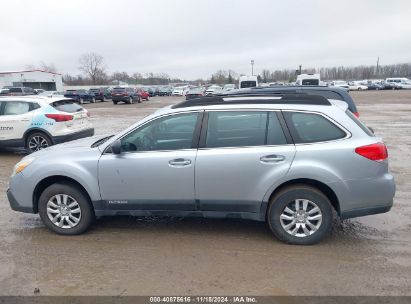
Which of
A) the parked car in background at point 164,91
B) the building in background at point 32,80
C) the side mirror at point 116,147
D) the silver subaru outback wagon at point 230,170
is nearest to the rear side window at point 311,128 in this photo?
the silver subaru outback wagon at point 230,170

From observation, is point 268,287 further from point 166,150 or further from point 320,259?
point 166,150

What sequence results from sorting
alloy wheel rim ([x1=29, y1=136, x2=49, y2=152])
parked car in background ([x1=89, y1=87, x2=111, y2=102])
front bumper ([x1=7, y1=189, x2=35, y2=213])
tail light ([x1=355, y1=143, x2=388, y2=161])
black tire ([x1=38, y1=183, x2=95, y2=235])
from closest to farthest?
1. tail light ([x1=355, y1=143, x2=388, y2=161])
2. black tire ([x1=38, y1=183, x2=95, y2=235])
3. front bumper ([x1=7, y1=189, x2=35, y2=213])
4. alloy wheel rim ([x1=29, y1=136, x2=49, y2=152])
5. parked car in background ([x1=89, y1=87, x2=111, y2=102])

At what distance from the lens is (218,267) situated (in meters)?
3.56

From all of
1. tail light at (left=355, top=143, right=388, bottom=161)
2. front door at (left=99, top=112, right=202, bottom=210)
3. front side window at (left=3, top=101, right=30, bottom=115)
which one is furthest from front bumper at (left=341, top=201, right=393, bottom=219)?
front side window at (left=3, top=101, right=30, bottom=115)

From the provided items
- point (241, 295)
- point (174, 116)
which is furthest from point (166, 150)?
point (241, 295)

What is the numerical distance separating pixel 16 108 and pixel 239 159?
294 inches

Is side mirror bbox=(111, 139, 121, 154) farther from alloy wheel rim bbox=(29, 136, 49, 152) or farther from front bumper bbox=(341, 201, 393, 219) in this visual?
alloy wheel rim bbox=(29, 136, 49, 152)

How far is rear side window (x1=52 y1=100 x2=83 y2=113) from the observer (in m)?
9.04

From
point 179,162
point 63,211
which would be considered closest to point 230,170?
point 179,162

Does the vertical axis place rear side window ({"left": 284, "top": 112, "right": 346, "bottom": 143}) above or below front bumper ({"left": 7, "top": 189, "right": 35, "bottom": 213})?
above

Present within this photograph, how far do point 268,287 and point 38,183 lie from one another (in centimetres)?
304

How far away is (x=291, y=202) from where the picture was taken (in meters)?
3.95

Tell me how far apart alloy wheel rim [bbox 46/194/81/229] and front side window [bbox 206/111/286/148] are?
188cm

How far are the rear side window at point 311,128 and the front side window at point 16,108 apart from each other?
750 cm
